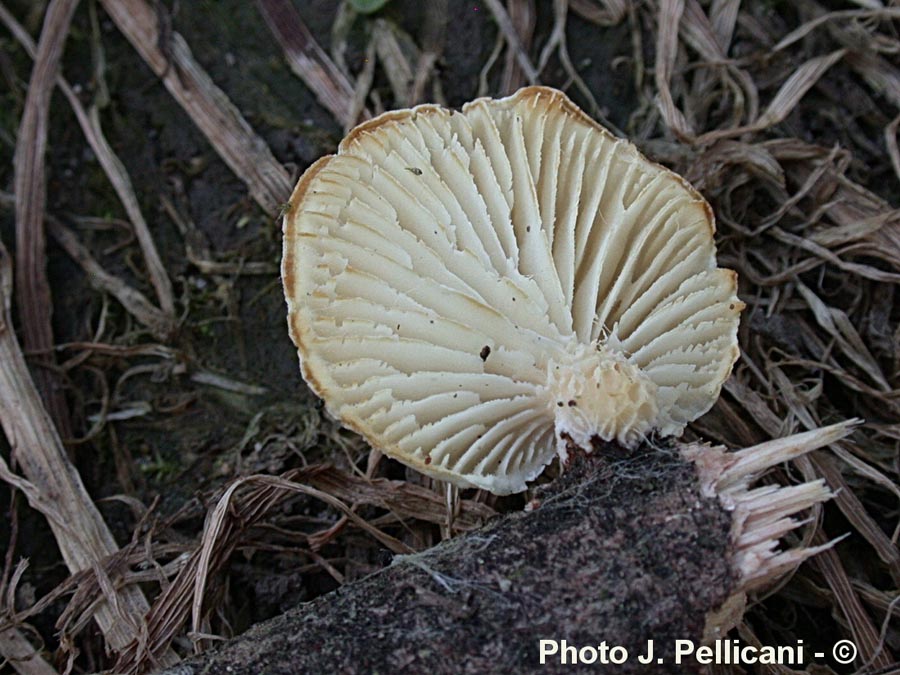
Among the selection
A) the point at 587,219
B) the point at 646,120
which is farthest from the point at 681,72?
the point at 587,219

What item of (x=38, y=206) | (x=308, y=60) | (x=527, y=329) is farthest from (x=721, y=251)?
(x=38, y=206)

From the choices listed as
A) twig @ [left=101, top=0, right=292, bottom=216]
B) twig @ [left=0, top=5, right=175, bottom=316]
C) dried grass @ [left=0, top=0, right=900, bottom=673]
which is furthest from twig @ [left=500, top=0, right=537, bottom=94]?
twig @ [left=0, top=5, right=175, bottom=316]

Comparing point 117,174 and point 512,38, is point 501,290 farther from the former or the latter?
point 117,174

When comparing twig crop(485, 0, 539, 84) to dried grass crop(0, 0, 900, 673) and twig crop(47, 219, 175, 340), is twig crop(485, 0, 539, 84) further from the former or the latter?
twig crop(47, 219, 175, 340)

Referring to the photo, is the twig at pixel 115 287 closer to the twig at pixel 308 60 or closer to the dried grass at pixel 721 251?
the dried grass at pixel 721 251

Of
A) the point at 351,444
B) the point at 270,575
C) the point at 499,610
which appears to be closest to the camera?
the point at 499,610

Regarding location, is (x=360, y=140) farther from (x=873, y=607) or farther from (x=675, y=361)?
(x=873, y=607)
